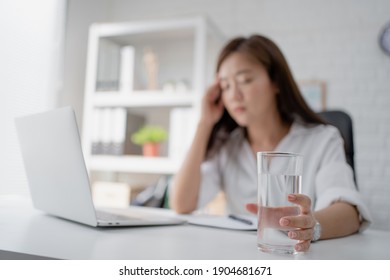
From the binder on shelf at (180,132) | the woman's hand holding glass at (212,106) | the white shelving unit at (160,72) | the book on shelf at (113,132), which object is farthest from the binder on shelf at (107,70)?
the woman's hand holding glass at (212,106)

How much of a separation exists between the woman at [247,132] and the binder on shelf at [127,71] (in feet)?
4.08

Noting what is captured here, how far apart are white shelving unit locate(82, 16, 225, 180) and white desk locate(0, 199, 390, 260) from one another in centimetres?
159

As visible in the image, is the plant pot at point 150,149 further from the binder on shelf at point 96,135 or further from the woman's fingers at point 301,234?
the woman's fingers at point 301,234

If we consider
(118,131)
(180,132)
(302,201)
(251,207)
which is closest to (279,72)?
(251,207)

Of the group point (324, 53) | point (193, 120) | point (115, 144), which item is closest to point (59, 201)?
point (193, 120)

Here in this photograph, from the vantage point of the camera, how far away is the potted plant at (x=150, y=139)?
2.39 metres

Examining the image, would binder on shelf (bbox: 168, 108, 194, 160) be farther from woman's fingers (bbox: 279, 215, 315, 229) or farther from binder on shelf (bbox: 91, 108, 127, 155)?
woman's fingers (bbox: 279, 215, 315, 229)

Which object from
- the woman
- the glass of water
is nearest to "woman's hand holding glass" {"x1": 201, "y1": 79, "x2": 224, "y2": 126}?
the woman

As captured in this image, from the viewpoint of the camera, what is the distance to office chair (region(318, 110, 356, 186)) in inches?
47.3

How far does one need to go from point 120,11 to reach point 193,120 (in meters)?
1.39

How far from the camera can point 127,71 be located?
97.4 inches

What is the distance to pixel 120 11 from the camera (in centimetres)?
304

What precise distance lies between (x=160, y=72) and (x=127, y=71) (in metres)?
0.35
